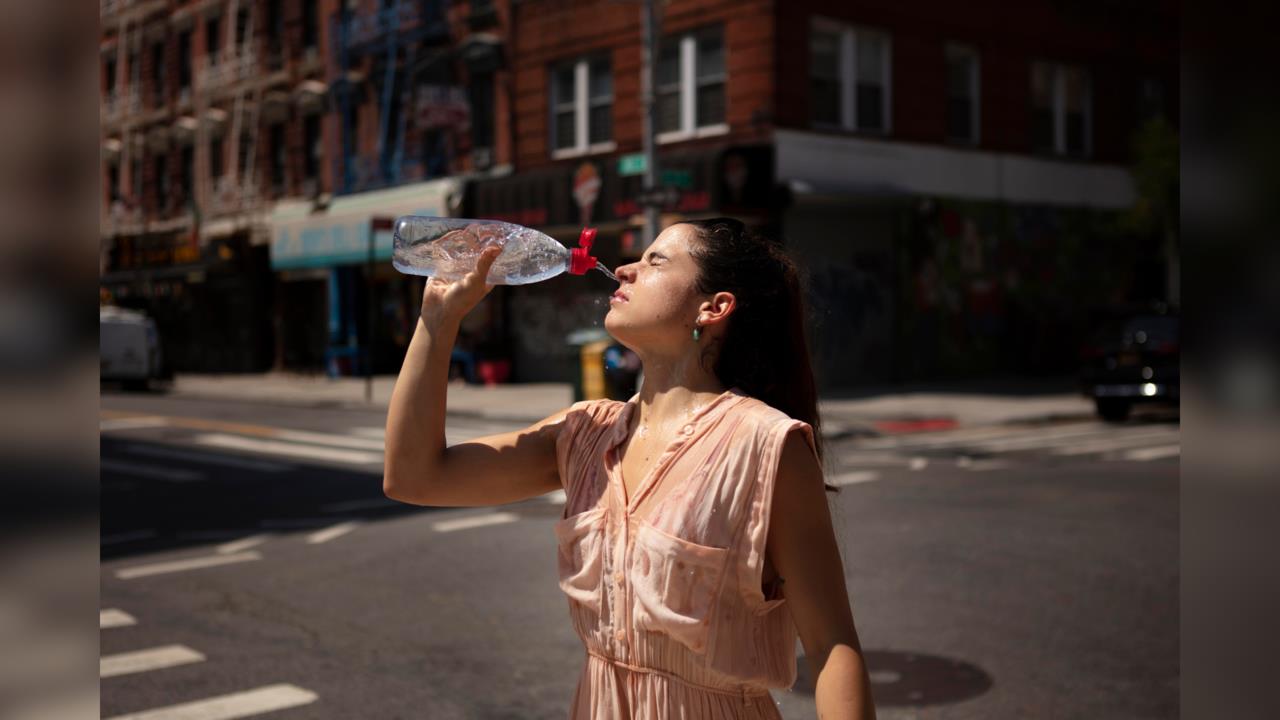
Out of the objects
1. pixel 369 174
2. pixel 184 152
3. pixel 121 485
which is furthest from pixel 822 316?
pixel 184 152

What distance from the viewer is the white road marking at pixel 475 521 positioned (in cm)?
952

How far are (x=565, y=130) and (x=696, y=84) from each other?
12.7 feet

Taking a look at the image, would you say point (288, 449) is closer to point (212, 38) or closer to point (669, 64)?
point (669, 64)

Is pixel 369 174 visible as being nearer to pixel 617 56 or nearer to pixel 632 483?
pixel 617 56

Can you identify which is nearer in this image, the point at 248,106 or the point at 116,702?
the point at 116,702

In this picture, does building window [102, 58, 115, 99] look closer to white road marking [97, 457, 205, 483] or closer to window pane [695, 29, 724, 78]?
window pane [695, 29, 724, 78]

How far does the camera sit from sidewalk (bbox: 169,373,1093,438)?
18172 mm

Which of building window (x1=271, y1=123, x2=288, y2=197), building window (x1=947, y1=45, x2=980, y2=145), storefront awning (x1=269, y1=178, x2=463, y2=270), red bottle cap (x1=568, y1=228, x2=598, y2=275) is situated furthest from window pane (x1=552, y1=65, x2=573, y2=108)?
red bottle cap (x1=568, y1=228, x2=598, y2=275)

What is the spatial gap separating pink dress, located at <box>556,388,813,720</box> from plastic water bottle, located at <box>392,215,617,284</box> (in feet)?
1.45

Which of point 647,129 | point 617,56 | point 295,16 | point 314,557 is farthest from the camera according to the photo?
point 295,16

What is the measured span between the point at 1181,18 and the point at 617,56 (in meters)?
24.2

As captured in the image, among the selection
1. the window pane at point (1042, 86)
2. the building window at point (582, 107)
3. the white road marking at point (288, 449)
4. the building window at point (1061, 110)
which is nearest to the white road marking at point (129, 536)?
the white road marking at point (288, 449)

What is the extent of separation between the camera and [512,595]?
7.23 metres

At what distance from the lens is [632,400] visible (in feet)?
8.78
